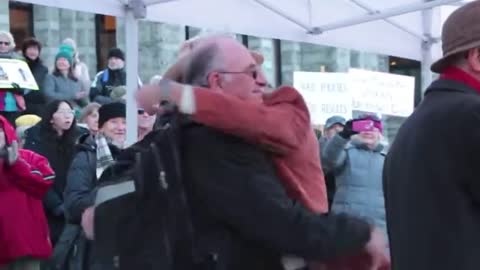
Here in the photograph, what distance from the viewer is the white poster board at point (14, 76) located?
35.1ft

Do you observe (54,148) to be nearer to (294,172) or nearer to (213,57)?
(213,57)

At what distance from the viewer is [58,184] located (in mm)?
8500

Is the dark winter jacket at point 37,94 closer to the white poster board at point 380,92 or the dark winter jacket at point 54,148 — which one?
the dark winter jacket at point 54,148

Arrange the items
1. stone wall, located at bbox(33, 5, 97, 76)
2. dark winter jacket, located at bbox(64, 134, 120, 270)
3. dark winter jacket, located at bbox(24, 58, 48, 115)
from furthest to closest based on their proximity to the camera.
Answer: stone wall, located at bbox(33, 5, 97, 76) < dark winter jacket, located at bbox(24, 58, 48, 115) < dark winter jacket, located at bbox(64, 134, 120, 270)

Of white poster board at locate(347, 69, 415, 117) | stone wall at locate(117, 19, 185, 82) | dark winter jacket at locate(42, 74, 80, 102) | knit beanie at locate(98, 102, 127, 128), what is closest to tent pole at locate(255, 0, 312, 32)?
knit beanie at locate(98, 102, 127, 128)

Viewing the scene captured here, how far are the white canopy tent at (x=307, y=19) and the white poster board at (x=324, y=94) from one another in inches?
53.1

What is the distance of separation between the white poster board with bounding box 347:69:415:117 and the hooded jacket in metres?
4.00

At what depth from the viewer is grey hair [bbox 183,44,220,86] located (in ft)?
11.3

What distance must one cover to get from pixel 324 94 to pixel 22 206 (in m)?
4.31

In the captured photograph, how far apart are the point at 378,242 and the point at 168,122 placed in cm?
72

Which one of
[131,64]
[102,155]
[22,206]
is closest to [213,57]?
[102,155]

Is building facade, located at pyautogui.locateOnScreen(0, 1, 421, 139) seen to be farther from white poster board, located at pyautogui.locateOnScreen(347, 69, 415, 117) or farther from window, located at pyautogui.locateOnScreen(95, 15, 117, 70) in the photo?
white poster board, located at pyautogui.locateOnScreen(347, 69, 415, 117)

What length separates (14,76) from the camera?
35.5ft

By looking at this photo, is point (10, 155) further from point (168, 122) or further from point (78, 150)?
point (168, 122)
